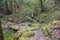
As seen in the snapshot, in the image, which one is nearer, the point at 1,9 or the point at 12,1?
the point at 12,1

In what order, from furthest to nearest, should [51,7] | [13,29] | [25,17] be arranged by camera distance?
[51,7] < [25,17] < [13,29]

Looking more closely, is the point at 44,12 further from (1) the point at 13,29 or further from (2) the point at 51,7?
(1) the point at 13,29

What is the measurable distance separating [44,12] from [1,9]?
4093 mm

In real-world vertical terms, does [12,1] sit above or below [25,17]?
above

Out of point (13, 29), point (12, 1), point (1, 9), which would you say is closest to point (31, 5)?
point (12, 1)

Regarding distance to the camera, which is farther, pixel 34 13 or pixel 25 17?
pixel 34 13

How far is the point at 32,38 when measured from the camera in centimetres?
564

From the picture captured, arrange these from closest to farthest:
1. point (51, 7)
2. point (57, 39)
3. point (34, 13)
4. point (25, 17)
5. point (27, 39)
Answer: point (57, 39)
point (27, 39)
point (25, 17)
point (34, 13)
point (51, 7)

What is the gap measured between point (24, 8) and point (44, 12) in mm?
1844

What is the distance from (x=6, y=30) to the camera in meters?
8.24

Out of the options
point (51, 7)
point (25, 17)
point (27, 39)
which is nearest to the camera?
point (27, 39)

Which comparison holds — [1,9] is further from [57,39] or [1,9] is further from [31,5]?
[57,39]

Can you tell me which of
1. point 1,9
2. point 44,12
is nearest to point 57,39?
point 44,12

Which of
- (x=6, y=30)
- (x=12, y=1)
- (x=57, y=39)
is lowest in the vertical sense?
(x=6, y=30)
